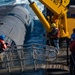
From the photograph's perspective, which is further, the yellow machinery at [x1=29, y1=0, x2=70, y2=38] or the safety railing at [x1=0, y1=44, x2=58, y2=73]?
the yellow machinery at [x1=29, y1=0, x2=70, y2=38]

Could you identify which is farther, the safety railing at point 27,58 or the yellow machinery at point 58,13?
the yellow machinery at point 58,13

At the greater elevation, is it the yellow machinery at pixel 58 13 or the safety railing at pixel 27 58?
the yellow machinery at pixel 58 13

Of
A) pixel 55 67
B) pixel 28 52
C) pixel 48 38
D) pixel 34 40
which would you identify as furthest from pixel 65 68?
pixel 34 40

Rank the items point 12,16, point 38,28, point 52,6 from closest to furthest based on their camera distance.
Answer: point 52,6
point 12,16
point 38,28

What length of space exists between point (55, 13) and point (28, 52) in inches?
175

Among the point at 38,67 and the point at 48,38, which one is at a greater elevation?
the point at 48,38

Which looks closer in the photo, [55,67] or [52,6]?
[55,67]

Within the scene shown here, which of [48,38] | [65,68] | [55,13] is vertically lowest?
[65,68]

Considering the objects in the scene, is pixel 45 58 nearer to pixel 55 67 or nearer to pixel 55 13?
pixel 55 67

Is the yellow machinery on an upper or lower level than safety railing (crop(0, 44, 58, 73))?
upper

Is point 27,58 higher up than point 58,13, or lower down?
lower down

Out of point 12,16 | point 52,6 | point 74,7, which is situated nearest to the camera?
point 52,6

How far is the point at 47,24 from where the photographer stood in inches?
768

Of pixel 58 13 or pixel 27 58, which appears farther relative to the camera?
pixel 58 13
